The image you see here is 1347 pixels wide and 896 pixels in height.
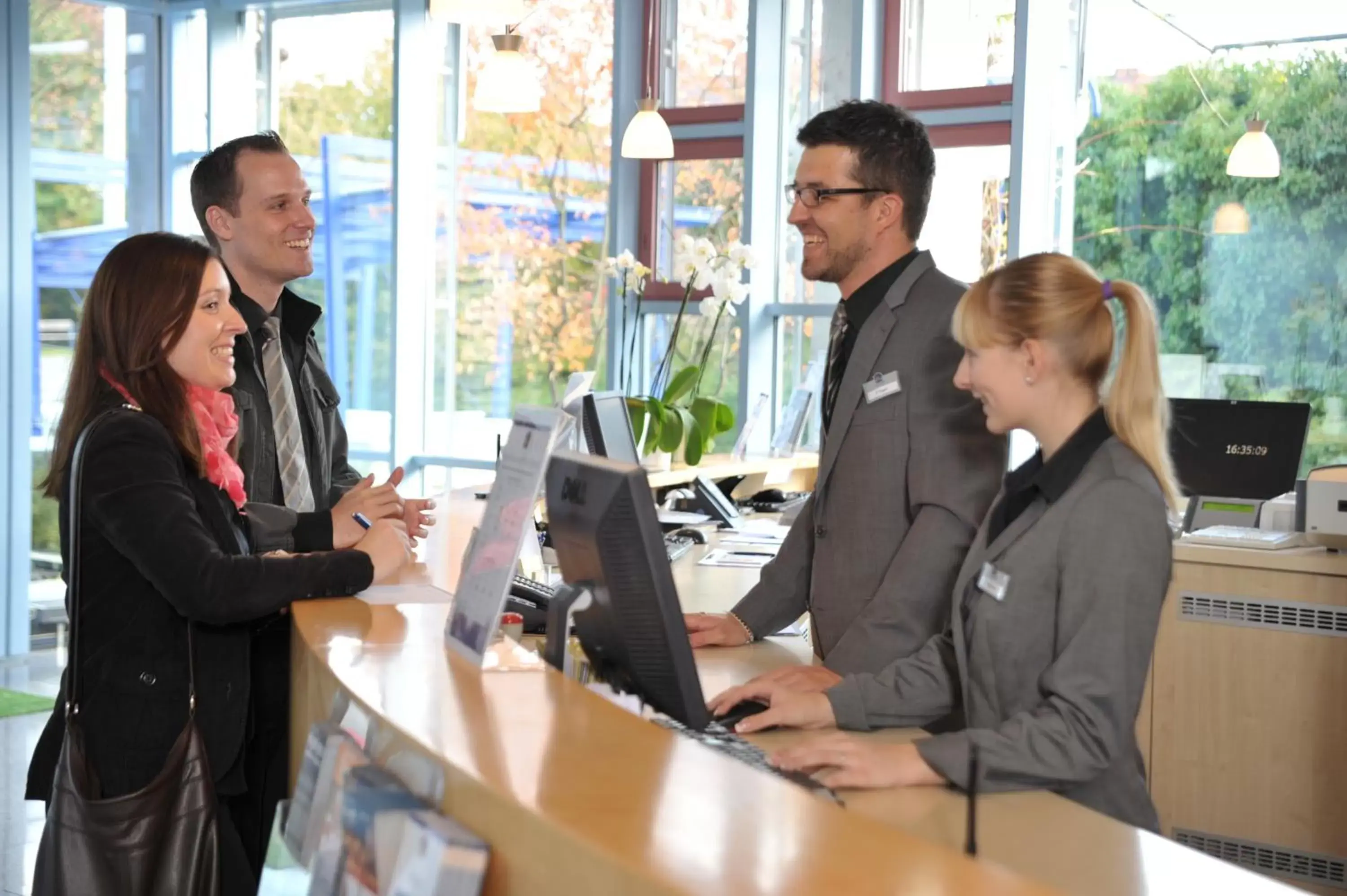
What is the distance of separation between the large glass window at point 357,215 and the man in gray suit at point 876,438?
611cm

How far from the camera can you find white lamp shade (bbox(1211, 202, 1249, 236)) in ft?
21.6

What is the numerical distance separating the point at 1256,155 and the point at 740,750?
5345mm

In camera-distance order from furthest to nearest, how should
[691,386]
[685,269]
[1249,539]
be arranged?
1. [691,386]
2. [685,269]
3. [1249,539]

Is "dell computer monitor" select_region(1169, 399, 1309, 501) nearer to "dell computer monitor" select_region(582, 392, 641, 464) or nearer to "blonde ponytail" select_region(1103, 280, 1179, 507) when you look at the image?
"dell computer monitor" select_region(582, 392, 641, 464)

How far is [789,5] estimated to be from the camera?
7691 millimetres

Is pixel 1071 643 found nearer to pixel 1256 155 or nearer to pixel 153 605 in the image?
pixel 153 605

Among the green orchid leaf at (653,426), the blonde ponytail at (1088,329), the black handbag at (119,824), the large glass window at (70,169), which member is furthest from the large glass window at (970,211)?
the black handbag at (119,824)

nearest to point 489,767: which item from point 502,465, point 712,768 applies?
point 712,768

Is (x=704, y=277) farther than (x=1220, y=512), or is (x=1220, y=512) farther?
(x=704, y=277)

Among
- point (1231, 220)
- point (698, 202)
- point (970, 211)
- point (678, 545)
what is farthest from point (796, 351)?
point (678, 545)

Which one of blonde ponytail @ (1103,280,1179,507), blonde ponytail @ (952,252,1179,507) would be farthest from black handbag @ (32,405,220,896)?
blonde ponytail @ (1103,280,1179,507)

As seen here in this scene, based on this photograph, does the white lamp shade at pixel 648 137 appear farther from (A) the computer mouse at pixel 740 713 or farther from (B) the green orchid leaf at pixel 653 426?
(A) the computer mouse at pixel 740 713

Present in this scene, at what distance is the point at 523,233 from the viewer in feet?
28.0

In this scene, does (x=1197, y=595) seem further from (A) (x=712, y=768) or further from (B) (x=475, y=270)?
(B) (x=475, y=270)
